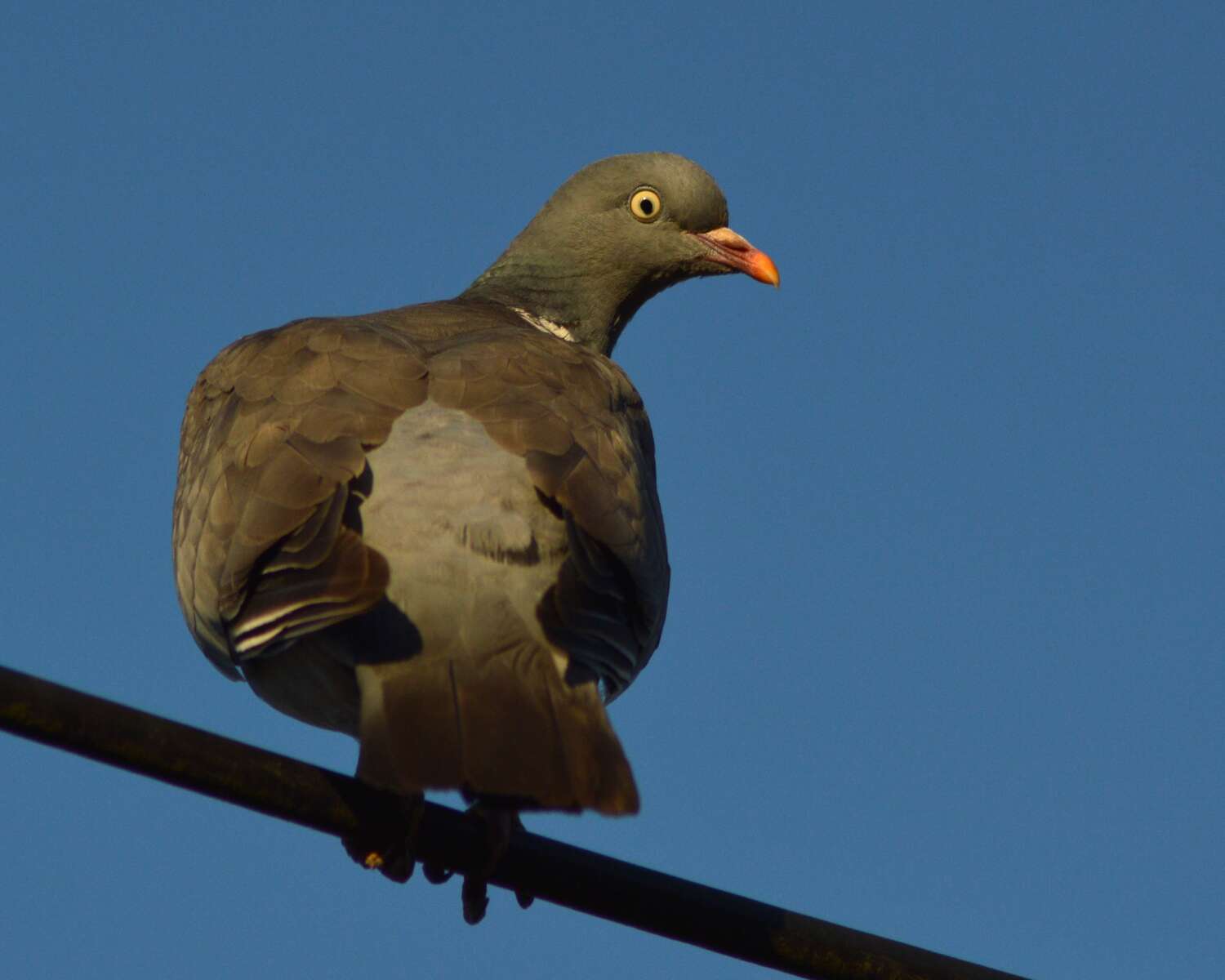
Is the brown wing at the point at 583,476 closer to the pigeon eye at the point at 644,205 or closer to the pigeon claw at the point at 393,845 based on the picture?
the pigeon claw at the point at 393,845

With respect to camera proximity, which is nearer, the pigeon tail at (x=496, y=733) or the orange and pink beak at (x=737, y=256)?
the pigeon tail at (x=496, y=733)

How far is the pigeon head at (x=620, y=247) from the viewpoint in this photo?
852cm

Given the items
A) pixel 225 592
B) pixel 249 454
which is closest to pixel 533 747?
pixel 225 592

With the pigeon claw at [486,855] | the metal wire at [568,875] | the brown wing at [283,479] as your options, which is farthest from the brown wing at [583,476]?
the metal wire at [568,875]

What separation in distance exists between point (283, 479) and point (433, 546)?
47 centimetres

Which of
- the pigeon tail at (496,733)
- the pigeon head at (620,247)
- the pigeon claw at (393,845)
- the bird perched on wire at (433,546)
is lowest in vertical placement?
the pigeon claw at (393,845)

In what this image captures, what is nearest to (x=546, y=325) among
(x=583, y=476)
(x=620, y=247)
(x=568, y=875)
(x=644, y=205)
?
(x=620, y=247)

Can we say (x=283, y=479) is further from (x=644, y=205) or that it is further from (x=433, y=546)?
(x=644, y=205)

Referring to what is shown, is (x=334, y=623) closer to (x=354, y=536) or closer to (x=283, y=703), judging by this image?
(x=354, y=536)

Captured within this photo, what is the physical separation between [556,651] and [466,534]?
0.40 meters

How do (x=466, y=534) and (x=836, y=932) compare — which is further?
(x=466, y=534)

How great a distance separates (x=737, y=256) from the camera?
8602 millimetres

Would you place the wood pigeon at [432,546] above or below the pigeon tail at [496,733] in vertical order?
above

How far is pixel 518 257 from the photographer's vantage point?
8.76m
